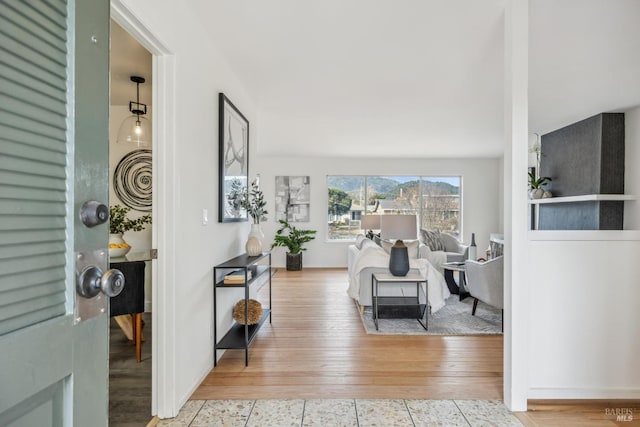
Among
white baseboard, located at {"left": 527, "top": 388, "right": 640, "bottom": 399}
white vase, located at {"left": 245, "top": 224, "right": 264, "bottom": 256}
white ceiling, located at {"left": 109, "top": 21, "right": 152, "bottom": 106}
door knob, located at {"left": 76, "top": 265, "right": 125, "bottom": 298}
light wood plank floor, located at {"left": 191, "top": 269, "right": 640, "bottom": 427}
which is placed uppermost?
white ceiling, located at {"left": 109, "top": 21, "right": 152, "bottom": 106}

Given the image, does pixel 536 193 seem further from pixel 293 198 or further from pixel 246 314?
pixel 246 314

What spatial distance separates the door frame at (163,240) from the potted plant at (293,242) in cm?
495

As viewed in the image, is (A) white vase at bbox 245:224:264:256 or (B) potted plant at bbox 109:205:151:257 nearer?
(B) potted plant at bbox 109:205:151:257

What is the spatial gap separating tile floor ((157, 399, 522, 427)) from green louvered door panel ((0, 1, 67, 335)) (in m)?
1.65

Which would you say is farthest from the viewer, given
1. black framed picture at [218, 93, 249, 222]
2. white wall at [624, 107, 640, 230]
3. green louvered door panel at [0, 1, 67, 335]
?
white wall at [624, 107, 640, 230]

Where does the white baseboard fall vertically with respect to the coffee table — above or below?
below

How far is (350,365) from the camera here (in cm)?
264

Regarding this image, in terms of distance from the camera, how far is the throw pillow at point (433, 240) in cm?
618

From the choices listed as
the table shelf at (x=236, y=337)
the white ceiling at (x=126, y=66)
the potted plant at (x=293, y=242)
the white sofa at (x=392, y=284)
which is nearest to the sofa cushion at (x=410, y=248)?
the white sofa at (x=392, y=284)

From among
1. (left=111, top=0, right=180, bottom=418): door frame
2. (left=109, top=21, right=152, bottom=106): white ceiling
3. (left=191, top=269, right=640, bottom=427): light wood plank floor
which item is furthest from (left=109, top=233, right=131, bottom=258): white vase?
(left=109, top=21, right=152, bottom=106): white ceiling

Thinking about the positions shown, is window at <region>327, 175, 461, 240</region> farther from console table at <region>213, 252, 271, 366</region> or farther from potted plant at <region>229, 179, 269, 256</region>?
console table at <region>213, 252, 271, 366</region>

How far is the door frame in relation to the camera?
6.46 ft

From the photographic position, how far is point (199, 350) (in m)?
2.39

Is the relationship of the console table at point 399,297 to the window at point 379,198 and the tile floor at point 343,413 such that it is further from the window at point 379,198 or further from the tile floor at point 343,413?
the window at point 379,198
